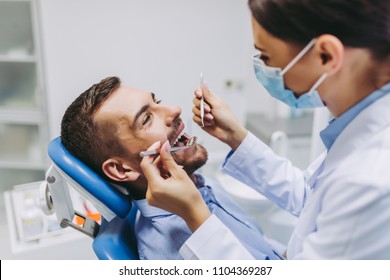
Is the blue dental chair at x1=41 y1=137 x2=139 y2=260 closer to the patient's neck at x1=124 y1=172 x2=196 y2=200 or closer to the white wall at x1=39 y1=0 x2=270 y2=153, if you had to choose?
the patient's neck at x1=124 y1=172 x2=196 y2=200

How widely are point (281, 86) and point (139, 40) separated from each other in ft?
4.82

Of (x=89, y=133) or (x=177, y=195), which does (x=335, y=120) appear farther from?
(x=89, y=133)

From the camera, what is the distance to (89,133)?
1.20 meters

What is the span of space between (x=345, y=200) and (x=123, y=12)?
6.06 ft

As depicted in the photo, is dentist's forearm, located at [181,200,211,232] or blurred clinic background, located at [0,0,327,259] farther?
blurred clinic background, located at [0,0,327,259]

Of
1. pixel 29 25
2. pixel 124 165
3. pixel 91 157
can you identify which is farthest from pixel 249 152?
pixel 29 25

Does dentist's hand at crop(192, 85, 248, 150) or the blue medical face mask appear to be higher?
the blue medical face mask

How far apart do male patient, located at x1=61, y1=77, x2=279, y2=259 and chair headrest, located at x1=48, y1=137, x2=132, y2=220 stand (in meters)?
0.08

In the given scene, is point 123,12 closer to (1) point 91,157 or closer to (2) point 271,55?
(1) point 91,157

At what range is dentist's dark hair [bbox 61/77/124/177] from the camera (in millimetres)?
1192

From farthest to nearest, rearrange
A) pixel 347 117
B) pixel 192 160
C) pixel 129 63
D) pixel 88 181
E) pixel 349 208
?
pixel 129 63, pixel 192 160, pixel 88 181, pixel 347 117, pixel 349 208

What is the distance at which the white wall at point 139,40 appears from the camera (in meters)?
2.20

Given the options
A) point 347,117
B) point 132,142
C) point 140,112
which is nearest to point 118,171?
point 132,142

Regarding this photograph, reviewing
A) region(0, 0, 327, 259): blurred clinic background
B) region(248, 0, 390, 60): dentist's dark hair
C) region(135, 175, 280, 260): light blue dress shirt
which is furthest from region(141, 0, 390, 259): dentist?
region(0, 0, 327, 259): blurred clinic background
